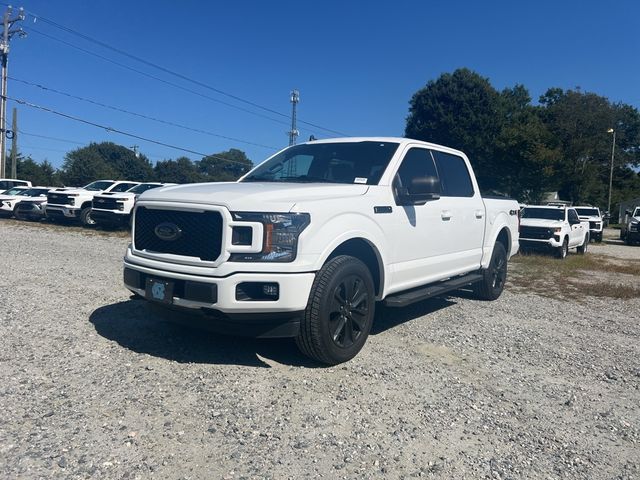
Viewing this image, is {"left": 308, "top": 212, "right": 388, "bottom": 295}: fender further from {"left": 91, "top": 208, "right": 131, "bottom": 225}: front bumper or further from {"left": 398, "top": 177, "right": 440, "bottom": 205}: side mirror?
{"left": 91, "top": 208, "right": 131, "bottom": 225}: front bumper

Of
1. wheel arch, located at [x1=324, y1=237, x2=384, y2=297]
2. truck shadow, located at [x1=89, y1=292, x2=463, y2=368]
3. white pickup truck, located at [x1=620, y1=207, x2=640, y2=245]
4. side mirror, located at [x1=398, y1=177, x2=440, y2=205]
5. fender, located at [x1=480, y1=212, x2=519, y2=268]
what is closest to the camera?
truck shadow, located at [x1=89, y1=292, x2=463, y2=368]

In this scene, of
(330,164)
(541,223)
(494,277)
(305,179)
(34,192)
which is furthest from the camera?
(34,192)

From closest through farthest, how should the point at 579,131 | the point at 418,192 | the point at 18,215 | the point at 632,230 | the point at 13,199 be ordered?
the point at 418,192, the point at 18,215, the point at 13,199, the point at 632,230, the point at 579,131

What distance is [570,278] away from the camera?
11.2m

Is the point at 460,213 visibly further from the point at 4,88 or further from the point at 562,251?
the point at 4,88

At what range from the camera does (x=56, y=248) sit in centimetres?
1191

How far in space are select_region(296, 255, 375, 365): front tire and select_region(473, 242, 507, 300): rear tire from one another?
3327 mm

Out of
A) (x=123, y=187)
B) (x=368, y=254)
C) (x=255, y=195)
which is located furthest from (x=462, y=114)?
(x=255, y=195)

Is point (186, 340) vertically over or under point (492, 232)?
under

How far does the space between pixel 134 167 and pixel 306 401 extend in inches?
3552

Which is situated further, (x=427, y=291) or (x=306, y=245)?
(x=427, y=291)

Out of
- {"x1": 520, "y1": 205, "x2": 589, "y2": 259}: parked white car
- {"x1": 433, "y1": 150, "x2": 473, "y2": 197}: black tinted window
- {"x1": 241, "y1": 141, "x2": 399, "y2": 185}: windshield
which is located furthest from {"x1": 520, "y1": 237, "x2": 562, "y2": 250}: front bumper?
{"x1": 241, "y1": 141, "x2": 399, "y2": 185}: windshield

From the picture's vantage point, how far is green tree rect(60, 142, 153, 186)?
64812 mm

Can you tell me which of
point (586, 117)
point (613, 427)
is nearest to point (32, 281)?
point (613, 427)
